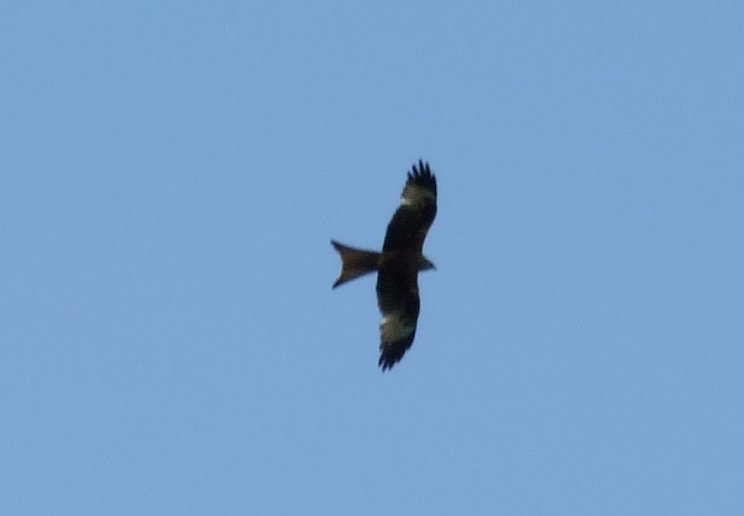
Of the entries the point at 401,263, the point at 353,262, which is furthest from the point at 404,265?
the point at 353,262

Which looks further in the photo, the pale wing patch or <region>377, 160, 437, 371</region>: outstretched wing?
the pale wing patch

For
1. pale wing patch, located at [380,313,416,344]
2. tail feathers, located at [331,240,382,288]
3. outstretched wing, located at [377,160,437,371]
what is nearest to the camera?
tail feathers, located at [331,240,382,288]

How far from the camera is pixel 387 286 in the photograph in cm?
2384

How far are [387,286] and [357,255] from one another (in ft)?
2.70

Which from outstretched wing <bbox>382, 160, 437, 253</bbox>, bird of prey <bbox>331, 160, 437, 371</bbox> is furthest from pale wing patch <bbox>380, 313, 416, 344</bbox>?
outstretched wing <bbox>382, 160, 437, 253</bbox>

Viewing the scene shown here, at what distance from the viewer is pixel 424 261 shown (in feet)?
77.8

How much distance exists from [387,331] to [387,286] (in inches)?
26.5

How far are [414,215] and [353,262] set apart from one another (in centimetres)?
108

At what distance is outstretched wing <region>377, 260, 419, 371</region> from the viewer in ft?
77.9

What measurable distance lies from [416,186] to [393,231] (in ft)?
2.37

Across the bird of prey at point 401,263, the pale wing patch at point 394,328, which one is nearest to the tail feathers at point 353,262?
the bird of prey at point 401,263

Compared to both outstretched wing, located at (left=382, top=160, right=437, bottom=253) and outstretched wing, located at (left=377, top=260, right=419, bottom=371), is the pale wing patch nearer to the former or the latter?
outstretched wing, located at (left=377, top=260, right=419, bottom=371)

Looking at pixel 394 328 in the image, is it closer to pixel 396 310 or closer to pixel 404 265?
pixel 396 310

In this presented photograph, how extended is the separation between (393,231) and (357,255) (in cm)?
64
